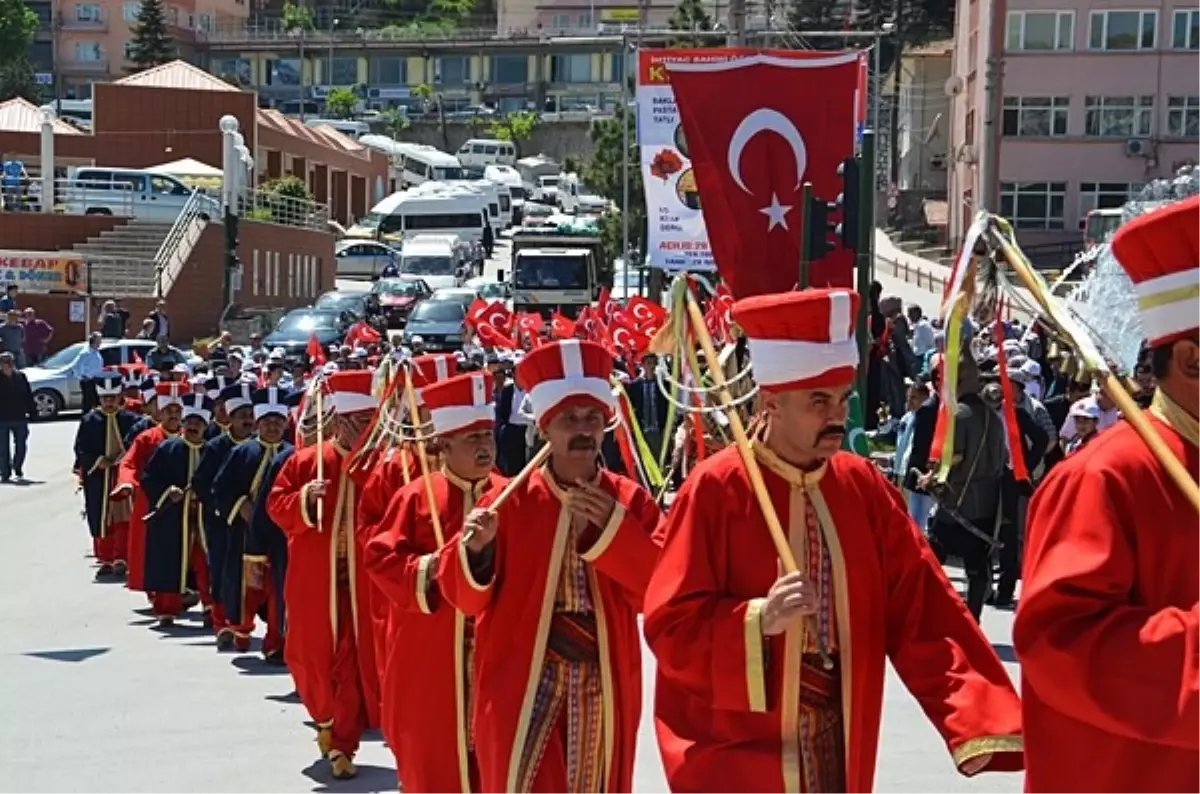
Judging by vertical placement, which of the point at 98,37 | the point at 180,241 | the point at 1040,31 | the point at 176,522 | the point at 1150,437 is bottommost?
the point at 180,241

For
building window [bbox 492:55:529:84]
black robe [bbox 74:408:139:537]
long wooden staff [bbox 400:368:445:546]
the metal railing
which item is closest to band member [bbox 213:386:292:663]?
long wooden staff [bbox 400:368:445:546]

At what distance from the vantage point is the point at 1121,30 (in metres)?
58.0

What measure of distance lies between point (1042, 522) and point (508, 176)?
85263 mm

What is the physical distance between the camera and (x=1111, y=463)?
151 inches

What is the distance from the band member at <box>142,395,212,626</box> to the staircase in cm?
2801

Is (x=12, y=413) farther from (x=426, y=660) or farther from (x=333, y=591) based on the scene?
(x=426, y=660)

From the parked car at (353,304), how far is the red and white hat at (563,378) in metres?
34.4

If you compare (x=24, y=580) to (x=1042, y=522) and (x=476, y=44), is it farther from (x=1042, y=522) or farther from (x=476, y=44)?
(x=476, y=44)

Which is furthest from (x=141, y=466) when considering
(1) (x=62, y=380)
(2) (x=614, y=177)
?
(2) (x=614, y=177)

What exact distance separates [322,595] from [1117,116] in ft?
172

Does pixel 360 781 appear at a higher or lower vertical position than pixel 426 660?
lower

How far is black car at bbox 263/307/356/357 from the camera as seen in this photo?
3622cm

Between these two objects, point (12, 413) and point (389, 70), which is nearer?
point (12, 413)

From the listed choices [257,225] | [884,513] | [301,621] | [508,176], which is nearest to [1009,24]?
[257,225]
